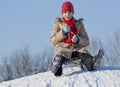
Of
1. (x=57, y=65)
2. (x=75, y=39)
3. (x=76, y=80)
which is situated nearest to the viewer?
(x=76, y=80)

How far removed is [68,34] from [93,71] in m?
0.81

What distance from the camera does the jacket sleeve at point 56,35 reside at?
8.79 metres

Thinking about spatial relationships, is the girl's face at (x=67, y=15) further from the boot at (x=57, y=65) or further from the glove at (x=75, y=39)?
the boot at (x=57, y=65)

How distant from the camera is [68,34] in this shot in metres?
8.88

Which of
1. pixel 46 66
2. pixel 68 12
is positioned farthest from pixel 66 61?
pixel 46 66

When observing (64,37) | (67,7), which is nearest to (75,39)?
(64,37)

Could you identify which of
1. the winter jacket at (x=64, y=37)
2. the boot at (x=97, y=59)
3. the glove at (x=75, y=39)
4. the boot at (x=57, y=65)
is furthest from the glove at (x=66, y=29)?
the boot at (x=97, y=59)

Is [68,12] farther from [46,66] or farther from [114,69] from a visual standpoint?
[46,66]

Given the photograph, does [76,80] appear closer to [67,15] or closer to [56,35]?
[56,35]

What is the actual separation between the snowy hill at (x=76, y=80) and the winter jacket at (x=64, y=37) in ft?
1.25

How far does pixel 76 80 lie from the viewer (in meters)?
8.29

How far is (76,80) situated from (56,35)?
1.02 metres

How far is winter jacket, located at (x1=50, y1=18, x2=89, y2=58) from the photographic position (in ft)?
29.0

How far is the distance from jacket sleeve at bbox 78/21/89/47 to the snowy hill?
19.6 inches
